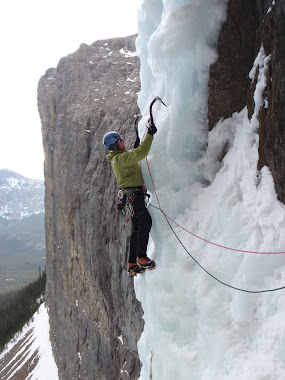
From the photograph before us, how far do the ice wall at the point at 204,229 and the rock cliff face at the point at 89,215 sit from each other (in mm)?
3660

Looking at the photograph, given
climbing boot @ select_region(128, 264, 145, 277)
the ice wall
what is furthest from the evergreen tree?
the ice wall

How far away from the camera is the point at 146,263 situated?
4.31m

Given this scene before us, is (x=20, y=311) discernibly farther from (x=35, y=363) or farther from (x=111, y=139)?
(x=111, y=139)

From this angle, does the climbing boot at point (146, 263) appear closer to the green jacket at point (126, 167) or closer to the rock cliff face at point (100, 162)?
the green jacket at point (126, 167)

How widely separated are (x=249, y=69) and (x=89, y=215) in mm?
8009

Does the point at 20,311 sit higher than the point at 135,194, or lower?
lower

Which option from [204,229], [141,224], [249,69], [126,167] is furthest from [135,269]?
[249,69]

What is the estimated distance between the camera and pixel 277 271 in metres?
2.69

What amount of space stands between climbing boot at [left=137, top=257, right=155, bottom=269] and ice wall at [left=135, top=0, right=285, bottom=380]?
0.34ft

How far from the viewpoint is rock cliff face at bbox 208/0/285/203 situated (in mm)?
2953

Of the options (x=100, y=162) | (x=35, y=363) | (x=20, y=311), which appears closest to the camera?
(x=100, y=162)

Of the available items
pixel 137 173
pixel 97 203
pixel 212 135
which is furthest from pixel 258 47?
pixel 97 203

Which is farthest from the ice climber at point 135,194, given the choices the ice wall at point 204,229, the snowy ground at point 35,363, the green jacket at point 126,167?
the snowy ground at point 35,363

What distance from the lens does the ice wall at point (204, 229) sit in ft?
9.04
